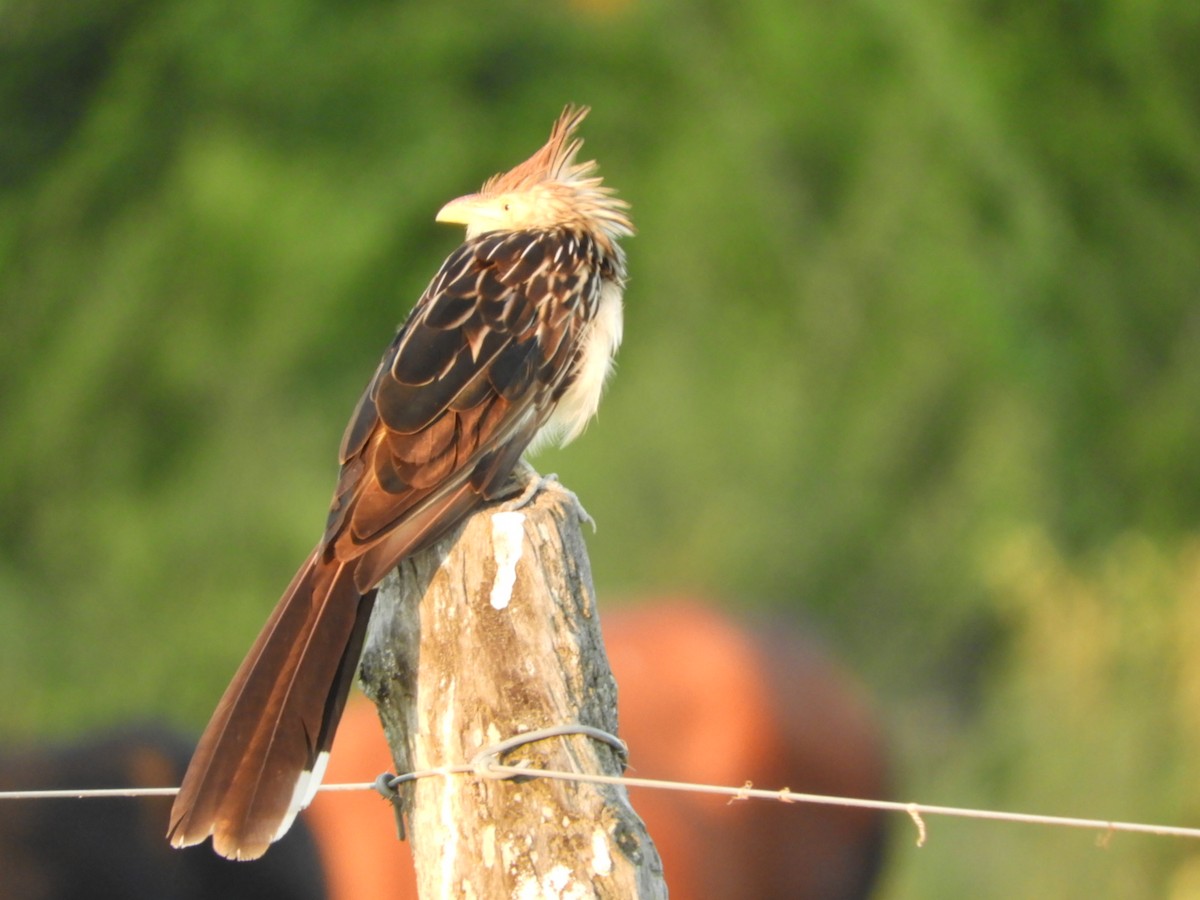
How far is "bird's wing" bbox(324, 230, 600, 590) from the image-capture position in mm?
1960

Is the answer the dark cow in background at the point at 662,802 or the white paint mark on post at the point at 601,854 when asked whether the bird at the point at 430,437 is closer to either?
the white paint mark on post at the point at 601,854

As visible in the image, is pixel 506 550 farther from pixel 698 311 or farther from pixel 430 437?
pixel 698 311

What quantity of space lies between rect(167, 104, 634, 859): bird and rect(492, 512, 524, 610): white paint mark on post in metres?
0.12

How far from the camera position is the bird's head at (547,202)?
2760mm

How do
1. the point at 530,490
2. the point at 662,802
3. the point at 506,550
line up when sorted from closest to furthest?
the point at 506,550
the point at 530,490
the point at 662,802

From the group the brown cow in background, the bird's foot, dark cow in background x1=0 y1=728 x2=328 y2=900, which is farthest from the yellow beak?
the brown cow in background

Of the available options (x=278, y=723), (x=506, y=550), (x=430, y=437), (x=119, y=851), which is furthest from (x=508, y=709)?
(x=119, y=851)

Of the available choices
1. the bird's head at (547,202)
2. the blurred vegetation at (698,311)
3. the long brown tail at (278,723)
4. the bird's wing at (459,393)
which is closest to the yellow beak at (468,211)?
the bird's head at (547,202)

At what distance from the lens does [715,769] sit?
4398mm

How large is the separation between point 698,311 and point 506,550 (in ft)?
22.2

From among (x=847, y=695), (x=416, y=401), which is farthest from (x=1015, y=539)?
(x=416, y=401)

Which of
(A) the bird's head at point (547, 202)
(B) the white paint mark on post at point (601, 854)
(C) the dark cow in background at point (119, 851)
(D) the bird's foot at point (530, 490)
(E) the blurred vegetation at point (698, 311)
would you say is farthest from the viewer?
(E) the blurred vegetation at point (698, 311)

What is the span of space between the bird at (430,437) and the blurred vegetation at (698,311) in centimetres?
448

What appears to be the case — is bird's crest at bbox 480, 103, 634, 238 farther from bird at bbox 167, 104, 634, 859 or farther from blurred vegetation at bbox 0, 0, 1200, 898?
blurred vegetation at bbox 0, 0, 1200, 898
